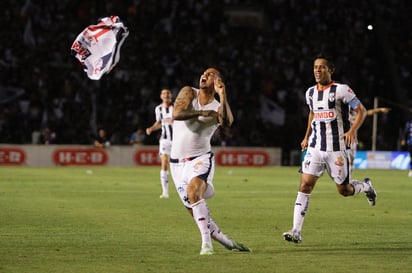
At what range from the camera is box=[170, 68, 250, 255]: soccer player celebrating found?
11531 millimetres

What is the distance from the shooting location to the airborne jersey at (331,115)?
13352 mm

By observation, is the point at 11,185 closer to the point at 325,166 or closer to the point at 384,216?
the point at 384,216

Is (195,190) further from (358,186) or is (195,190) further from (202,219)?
(358,186)

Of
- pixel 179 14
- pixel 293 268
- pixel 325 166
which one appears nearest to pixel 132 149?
pixel 179 14

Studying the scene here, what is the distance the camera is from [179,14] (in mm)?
46125

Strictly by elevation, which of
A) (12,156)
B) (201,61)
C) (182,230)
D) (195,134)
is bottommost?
(12,156)

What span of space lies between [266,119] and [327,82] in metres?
30.6

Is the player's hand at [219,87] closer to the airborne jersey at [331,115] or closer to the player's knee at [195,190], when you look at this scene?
the player's knee at [195,190]

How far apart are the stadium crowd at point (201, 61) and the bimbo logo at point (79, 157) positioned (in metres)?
0.63

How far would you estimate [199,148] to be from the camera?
39.1 ft

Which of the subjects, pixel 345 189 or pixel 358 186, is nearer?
pixel 345 189

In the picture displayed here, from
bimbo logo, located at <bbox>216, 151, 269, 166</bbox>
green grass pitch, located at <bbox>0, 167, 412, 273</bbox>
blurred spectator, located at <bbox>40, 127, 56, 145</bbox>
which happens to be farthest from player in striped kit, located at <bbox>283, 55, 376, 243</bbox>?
bimbo logo, located at <bbox>216, 151, 269, 166</bbox>

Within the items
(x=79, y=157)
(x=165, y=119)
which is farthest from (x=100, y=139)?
(x=165, y=119)

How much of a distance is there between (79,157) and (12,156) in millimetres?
2972
